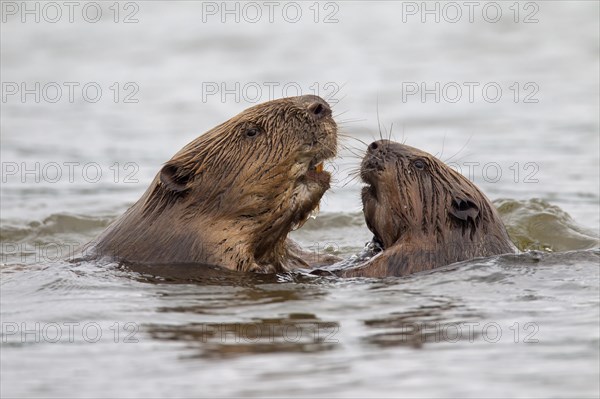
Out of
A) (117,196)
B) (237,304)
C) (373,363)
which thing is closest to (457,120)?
(117,196)

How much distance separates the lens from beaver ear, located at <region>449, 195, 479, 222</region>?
9.63 meters

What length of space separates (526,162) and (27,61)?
10.7 metres

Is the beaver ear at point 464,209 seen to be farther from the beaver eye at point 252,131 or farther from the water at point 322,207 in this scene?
the beaver eye at point 252,131

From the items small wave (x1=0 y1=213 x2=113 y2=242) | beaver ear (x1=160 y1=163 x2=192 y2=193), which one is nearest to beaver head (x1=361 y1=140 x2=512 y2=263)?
beaver ear (x1=160 y1=163 x2=192 y2=193)

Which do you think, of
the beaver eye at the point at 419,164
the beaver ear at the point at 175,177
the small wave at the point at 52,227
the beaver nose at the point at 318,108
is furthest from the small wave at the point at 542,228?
the small wave at the point at 52,227

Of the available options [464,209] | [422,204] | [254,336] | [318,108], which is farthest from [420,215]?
[254,336]

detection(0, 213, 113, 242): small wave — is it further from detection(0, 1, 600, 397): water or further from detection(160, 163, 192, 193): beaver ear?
detection(160, 163, 192, 193): beaver ear

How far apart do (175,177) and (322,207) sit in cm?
550

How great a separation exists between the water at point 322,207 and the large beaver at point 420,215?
24 centimetres

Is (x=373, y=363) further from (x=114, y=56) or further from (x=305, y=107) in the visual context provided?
(x=114, y=56)

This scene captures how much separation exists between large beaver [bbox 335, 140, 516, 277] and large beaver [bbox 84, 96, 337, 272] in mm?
635

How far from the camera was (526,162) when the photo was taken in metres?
16.4

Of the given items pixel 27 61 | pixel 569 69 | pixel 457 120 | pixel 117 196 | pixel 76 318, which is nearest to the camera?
pixel 76 318

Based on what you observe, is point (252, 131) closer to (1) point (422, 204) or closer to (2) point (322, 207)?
(1) point (422, 204)
